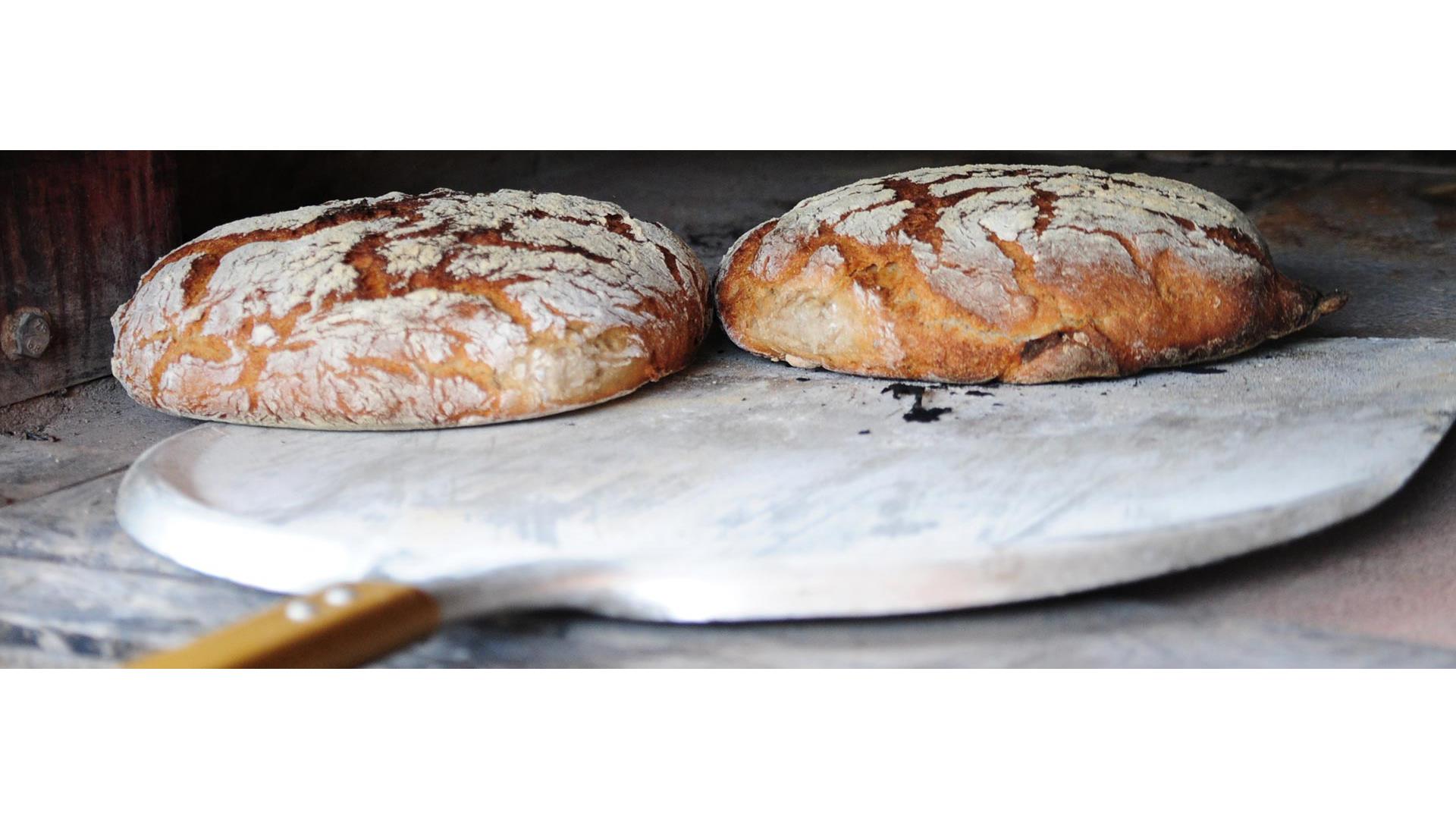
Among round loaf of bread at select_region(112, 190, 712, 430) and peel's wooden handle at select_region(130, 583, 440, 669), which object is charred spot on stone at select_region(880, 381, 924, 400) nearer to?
round loaf of bread at select_region(112, 190, 712, 430)

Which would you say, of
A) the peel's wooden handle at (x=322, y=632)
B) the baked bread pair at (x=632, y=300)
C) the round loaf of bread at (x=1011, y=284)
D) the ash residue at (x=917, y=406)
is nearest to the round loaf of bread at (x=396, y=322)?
the baked bread pair at (x=632, y=300)

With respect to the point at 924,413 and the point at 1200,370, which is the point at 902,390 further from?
the point at 1200,370

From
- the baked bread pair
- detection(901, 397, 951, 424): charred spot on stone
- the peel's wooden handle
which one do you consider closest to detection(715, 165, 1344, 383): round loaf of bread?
the baked bread pair

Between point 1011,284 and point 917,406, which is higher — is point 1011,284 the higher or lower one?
A: the higher one

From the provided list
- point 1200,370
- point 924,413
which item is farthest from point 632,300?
point 1200,370

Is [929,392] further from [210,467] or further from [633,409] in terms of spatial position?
[210,467]

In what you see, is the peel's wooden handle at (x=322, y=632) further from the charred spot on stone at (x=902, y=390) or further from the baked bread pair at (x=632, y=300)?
the charred spot on stone at (x=902, y=390)

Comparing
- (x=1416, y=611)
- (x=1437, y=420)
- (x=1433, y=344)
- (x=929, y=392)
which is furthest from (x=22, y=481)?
(x=1433, y=344)
